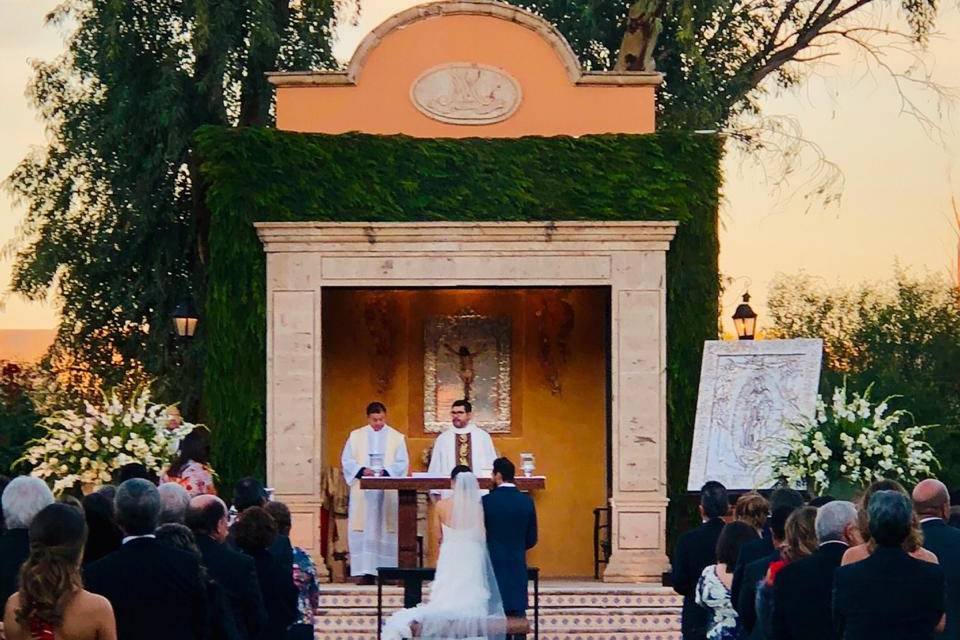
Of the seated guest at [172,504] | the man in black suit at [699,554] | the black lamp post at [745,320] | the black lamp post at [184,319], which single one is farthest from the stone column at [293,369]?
the seated guest at [172,504]

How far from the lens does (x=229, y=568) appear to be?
9.74m

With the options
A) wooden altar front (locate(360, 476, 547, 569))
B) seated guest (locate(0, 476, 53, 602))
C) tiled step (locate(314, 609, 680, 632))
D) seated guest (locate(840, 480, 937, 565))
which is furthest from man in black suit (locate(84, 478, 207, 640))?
wooden altar front (locate(360, 476, 547, 569))

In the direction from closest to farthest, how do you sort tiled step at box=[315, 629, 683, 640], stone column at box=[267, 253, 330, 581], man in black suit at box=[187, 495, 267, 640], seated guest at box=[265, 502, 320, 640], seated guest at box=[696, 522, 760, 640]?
man in black suit at box=[187, 495, 267, 640], seated guest at box=[265, 502, 320, 640], seated guest at box=[696, 522, 760, 640], tiled step at box=[315, 629, 683, 640], stone column at box=[267, 253, 330, 581]

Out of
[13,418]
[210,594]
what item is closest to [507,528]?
[210,594]

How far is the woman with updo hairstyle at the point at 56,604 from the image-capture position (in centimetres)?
751

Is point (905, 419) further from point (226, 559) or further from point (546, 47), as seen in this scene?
point (226, 559)

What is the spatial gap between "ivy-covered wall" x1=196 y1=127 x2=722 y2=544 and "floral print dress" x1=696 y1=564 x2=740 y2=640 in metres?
9.21

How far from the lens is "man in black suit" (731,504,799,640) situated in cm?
1038

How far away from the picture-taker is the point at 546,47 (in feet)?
71.5

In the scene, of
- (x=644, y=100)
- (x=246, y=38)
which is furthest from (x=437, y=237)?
(x=246, y=38)

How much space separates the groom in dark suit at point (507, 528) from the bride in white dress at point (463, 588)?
0.07 metres

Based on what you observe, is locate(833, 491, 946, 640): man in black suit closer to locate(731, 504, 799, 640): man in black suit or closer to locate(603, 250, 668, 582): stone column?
locate(731, 504, 799, 640): man in black suit

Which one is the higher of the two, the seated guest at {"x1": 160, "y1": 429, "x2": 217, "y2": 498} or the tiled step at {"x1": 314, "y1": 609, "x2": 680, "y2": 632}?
the seated guest at {"x1": 160, "y1": 429, "x2": 217, "y2": 498}

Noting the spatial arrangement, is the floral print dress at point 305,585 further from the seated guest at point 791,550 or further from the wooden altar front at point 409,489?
the wooden altar front at point 409,489
